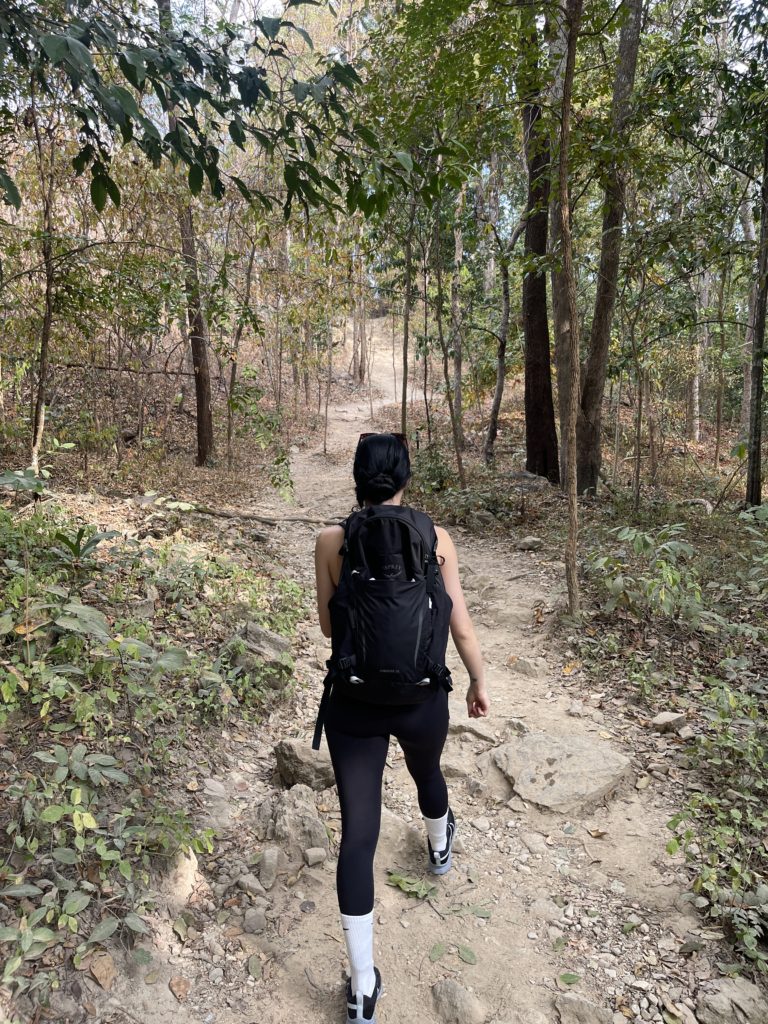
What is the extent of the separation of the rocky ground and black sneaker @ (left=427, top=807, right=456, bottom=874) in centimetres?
6

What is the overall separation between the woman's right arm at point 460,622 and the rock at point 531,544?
5.12m

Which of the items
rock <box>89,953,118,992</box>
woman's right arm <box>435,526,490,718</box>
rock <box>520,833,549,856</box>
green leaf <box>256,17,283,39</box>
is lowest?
rock <box>520,833,549,856</box>

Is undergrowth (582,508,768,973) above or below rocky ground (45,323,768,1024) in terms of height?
above

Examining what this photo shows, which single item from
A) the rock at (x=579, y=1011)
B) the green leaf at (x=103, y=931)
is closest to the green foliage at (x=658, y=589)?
the rock at (x=579, y=1011)

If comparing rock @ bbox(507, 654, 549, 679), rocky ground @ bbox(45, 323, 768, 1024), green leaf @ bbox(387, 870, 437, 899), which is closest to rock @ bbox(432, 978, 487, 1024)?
rocky ground @ bbox(45, 323, 768, 1024)

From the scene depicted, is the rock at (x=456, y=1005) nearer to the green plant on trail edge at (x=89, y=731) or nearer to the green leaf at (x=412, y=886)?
the green leaf at (x=412, y=886)

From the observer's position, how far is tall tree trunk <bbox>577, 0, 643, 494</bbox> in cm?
726

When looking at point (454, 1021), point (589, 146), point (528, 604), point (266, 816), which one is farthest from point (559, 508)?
point (454, 1021)

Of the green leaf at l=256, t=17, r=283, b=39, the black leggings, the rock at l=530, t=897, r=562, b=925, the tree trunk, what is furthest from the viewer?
the tree trunk

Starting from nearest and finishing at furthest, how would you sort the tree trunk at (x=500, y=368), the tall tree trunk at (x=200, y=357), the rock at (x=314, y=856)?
the rock at (x=314, y=856), the tall tree trunk at (x=200, y=357), the tree trunk at (x=500, y=368)

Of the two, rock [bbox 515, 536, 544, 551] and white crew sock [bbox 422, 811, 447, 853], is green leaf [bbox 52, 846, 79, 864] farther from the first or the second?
rock [bbox 515, 536, 544, 551]

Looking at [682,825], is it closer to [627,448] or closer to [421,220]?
[421,220]

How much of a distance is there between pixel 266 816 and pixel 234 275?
37.4 ft

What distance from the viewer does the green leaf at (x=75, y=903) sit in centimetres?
221
